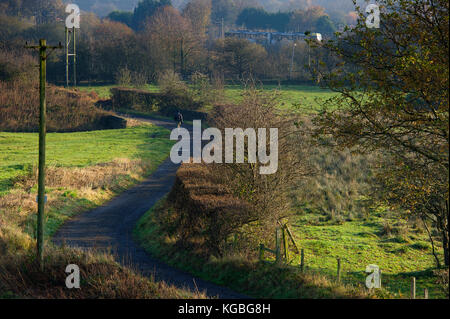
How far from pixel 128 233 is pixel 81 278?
9740 millimetres

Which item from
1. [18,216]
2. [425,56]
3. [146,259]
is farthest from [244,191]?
[18,216]

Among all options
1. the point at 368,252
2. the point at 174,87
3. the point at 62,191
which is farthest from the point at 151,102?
the point at 368,252

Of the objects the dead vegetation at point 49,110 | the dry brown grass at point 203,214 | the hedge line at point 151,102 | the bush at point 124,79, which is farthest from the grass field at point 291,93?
the dry brown grass at point 203,214

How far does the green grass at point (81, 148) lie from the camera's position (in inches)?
1504

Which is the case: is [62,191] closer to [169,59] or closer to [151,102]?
[151,102]

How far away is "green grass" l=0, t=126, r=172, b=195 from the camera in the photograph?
125ft

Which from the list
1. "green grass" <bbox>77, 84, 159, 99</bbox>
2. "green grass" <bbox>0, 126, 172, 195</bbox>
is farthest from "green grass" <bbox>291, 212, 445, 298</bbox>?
"green grass" <bbox>77, 84, 159, 99</bbox>

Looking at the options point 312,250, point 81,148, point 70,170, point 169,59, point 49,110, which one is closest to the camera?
point 312,250

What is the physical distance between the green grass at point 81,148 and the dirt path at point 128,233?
569 centimetres

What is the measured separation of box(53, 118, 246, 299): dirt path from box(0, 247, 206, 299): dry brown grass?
150 cm

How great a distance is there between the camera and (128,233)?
25781 mm

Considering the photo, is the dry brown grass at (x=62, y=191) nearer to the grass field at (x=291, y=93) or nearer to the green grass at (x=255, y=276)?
the green grass at (x=255, y=276)

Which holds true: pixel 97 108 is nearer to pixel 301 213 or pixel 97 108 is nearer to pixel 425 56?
pixel 301 213

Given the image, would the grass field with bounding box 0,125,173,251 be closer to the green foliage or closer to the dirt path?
the dirt path
